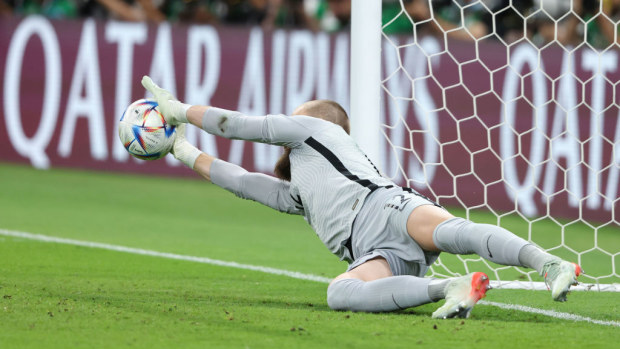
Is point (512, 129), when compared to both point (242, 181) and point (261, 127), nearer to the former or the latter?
point (242, 181)

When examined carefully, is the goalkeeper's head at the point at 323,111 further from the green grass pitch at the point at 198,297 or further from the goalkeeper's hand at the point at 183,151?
the green grass pitch at the point at 198,297

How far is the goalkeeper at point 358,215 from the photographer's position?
437 centimetres

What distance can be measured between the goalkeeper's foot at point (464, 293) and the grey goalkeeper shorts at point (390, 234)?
42 cm

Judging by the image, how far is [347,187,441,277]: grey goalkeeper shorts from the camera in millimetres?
4699

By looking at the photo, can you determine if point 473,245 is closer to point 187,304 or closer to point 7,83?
point 187,304

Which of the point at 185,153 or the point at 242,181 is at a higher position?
the point at 185,153

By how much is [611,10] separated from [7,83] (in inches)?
236

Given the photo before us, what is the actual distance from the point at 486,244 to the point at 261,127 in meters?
1.13

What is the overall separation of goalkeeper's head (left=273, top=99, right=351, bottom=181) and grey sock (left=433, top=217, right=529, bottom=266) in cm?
91

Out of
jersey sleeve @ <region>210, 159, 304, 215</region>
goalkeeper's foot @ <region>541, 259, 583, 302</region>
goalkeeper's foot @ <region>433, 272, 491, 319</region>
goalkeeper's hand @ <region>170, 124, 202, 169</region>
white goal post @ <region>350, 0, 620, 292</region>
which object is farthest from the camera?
white goal post @ <region>350, 0, 620, 292</region>

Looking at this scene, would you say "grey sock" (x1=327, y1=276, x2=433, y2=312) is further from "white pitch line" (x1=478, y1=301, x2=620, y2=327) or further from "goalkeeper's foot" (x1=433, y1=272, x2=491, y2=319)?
"white pitch line" (x1=478, y1=301, x2=620, y2=327)

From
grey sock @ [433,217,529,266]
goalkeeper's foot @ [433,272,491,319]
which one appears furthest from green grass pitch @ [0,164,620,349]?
grey sock @ [433,217,529,266]

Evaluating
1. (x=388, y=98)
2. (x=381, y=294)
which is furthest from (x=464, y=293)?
(x=388, y=98)

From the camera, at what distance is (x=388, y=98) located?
9430 mm
